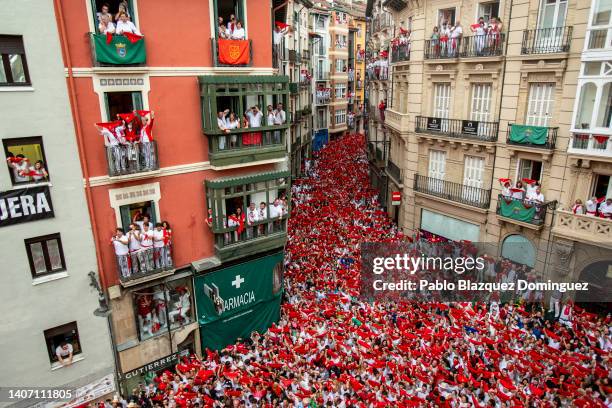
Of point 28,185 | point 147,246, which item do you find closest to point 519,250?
point 147,246

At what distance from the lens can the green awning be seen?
1675 cm

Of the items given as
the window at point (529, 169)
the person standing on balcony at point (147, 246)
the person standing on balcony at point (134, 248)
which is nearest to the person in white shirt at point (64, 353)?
the person standing on balcony at point (134, 248)

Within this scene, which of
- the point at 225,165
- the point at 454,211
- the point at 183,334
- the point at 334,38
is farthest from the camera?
the point at 334,38

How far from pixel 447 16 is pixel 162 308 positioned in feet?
76.2

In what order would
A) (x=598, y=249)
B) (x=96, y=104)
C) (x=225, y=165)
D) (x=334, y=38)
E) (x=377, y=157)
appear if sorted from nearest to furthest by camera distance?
(x=96, y=104)
(x=225, y=165)
(x=598, y=249)
(x=377, y=157)
(x=334, y=38)

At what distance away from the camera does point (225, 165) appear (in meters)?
16.8

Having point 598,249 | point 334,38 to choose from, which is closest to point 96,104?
point 598,249

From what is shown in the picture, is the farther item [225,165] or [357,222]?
[357,222]

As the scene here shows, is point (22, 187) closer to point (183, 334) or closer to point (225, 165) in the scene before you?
point (225, 165)

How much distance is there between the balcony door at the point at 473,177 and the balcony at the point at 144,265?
17713mm

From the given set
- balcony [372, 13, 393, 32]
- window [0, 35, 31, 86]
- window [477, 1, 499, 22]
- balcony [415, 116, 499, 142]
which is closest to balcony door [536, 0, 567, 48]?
window [477, 1, 499, 22]

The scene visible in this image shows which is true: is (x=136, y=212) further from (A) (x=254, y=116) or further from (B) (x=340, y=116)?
(B) (x=340, y=116)

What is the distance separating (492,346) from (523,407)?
11.6 ft

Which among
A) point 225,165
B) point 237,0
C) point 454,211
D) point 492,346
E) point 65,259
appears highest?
point 237,0
